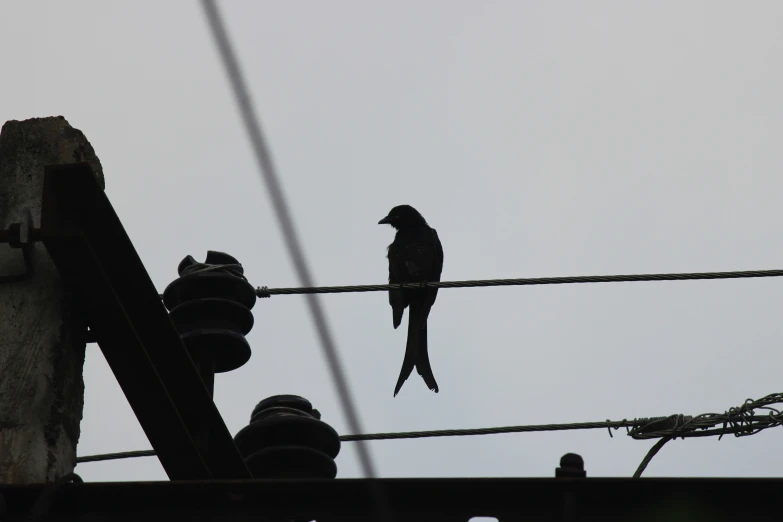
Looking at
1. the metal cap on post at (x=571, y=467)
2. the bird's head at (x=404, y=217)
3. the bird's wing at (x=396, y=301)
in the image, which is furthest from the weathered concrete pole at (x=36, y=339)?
the bird's head at (x=404, y=217)

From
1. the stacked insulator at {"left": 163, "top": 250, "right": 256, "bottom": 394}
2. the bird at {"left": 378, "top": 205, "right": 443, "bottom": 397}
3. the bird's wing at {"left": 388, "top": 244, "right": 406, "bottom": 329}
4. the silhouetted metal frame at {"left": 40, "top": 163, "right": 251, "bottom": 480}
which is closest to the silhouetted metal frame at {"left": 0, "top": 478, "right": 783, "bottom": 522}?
the silhouetted metal frame at {"left": 40, "top": 163, "right": 251, "bottom": 480}

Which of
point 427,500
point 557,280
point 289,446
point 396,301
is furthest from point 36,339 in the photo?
point 396,301

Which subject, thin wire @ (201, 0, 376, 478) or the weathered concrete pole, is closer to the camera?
thin wire @ (201, 0, 376, 478)

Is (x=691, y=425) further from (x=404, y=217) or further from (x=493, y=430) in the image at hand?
(x=404, y=217)

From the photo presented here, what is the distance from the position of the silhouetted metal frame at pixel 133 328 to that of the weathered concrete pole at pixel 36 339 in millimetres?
125

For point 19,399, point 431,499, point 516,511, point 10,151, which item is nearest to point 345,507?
point 431,499

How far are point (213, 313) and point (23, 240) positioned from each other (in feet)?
3.49

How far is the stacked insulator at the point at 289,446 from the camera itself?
4.17m

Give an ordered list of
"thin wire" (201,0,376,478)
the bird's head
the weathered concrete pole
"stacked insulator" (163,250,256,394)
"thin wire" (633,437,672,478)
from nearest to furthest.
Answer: "thin wire" (201,0,376,478) < the weathered concrete pole < "stacked insulator" (163,250,256,394) < "thin wire" (633,437,672,478) < the bird's head

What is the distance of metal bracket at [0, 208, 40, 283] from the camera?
371 centimetres

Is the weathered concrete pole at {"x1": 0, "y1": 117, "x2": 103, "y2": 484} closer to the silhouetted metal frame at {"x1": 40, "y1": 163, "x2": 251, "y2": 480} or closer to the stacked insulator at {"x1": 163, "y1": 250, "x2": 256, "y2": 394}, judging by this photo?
the silhouetted metal frame at {"x1": 40, "y1": 163, "x2": 251, "y2": 480}

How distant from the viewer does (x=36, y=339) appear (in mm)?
3656

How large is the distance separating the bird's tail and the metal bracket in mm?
5544

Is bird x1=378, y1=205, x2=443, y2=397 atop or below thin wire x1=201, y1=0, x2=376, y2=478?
atop
